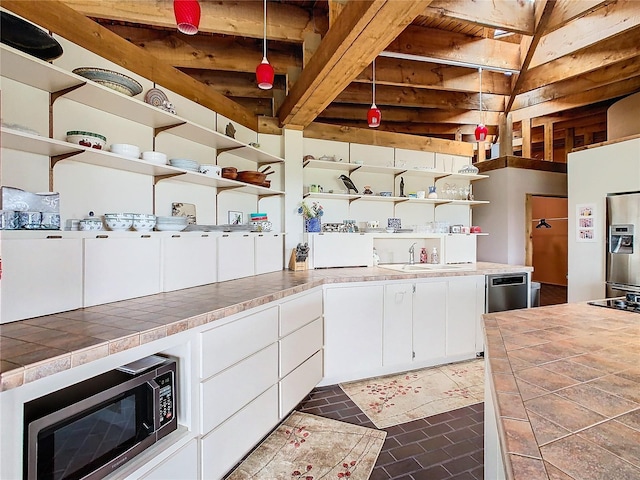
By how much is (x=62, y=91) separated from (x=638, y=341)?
2.91 metres

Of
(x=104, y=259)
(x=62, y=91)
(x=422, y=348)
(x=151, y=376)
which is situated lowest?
(x=422, y=348)

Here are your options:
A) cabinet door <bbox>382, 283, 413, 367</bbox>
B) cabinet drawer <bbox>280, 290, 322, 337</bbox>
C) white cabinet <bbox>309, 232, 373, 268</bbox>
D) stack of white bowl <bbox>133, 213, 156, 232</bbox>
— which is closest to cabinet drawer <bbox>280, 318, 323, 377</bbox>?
cabinet drawer <bbox>280, 290, 322, 337</bbox>

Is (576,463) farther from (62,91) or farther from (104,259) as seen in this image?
(62,91)

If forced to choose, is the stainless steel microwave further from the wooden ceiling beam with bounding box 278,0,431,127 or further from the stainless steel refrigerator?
the stainless steel refrigerator

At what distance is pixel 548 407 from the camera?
0.86 m

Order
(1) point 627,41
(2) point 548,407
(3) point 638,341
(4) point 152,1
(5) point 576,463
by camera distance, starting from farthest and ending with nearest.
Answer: (1) point 627,41 < (4) point 152,1 < (3) point 638,341 < (2) point 548,407 < (5) point 576,463

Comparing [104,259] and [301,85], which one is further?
[301,85]

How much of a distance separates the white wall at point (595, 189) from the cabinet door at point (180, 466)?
4.19 metres

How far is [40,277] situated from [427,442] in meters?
2.35

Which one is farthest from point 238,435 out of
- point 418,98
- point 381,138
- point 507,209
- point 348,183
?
point 507,209

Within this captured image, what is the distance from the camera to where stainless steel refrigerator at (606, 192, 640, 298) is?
3.30 metres

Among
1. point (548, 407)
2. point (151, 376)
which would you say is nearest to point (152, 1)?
point (151, 376)

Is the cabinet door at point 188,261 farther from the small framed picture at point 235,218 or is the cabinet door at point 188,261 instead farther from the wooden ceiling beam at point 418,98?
the wooden ceiling beam at point 418,98

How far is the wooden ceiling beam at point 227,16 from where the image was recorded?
218 centimetres
